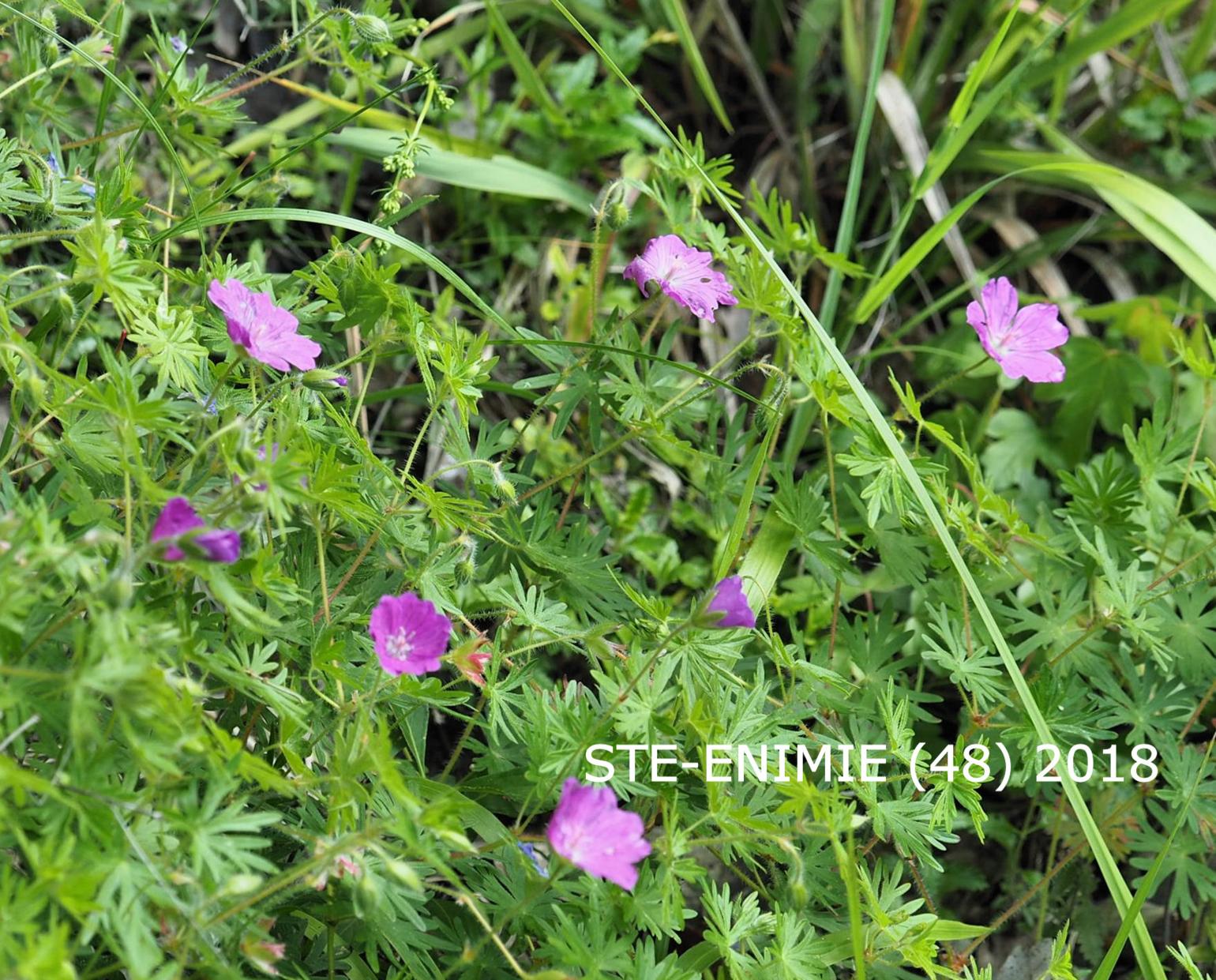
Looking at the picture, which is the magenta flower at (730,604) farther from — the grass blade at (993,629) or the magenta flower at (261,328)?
the magenta flower at (261,328)

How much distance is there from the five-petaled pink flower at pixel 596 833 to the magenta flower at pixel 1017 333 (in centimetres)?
92

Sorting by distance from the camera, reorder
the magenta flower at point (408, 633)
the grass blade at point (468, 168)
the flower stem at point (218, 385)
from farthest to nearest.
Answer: the grass blade at point (468, 168) → the flower stem at point (218, 385) → the magenta flower at point (408, 633)

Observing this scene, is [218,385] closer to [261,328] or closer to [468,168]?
[261,328]

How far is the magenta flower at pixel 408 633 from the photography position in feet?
4.06

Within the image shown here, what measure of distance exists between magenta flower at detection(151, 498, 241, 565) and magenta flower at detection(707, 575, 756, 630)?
0.49 metres

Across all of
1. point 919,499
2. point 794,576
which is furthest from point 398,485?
point 794,576

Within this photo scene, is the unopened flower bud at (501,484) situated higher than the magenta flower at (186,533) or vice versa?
the magenta flower at (186,533)

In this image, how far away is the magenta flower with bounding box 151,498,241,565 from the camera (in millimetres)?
1085

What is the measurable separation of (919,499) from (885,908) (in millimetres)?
507

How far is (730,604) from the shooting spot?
1292mm

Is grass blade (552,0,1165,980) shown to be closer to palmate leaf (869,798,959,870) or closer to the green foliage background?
the green foliage background

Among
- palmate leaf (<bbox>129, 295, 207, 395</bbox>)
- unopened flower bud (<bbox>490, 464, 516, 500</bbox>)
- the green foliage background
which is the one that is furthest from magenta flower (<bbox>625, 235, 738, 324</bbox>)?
palmate leaf (<bbox>129, 295, 207, 395</bbox>)

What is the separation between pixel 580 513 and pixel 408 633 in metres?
0.56

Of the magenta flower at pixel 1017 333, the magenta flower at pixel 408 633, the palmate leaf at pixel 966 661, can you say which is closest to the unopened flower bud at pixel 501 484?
the magenta flower at pixel 408 633
